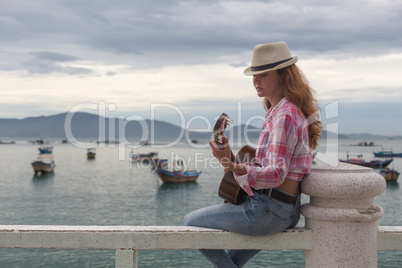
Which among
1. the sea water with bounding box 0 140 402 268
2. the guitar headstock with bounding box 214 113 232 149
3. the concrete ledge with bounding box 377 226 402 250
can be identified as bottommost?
the sea water with bounding box 0 140 402 268

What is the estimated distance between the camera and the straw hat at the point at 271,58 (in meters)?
3.11

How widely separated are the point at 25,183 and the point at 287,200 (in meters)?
73.1

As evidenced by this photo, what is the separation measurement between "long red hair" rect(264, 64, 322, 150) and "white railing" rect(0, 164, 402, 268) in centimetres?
30

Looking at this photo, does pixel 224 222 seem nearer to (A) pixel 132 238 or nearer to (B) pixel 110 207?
(A) pixel 132 238

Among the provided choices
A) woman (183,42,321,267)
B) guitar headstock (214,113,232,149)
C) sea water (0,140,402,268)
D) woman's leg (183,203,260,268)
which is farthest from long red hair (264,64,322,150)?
sea water (0,140,402,268)

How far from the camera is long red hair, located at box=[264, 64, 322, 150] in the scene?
121 inches

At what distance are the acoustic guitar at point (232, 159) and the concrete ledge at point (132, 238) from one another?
0.28 m

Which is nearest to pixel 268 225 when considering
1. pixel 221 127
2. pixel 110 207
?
pixel 221 127

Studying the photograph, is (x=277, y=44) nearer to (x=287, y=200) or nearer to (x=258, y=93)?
(x=258, y=93)

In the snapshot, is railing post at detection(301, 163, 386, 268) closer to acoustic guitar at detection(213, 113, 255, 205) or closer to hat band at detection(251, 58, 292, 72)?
acoustic guitar at detection(213, 113, 255, 205)

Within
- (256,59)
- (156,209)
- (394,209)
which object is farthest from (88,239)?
(394,209)

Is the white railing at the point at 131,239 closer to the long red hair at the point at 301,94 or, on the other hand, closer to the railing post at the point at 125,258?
the railing post at the point at 125,258

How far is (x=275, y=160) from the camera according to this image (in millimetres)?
2885

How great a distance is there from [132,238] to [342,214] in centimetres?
152
